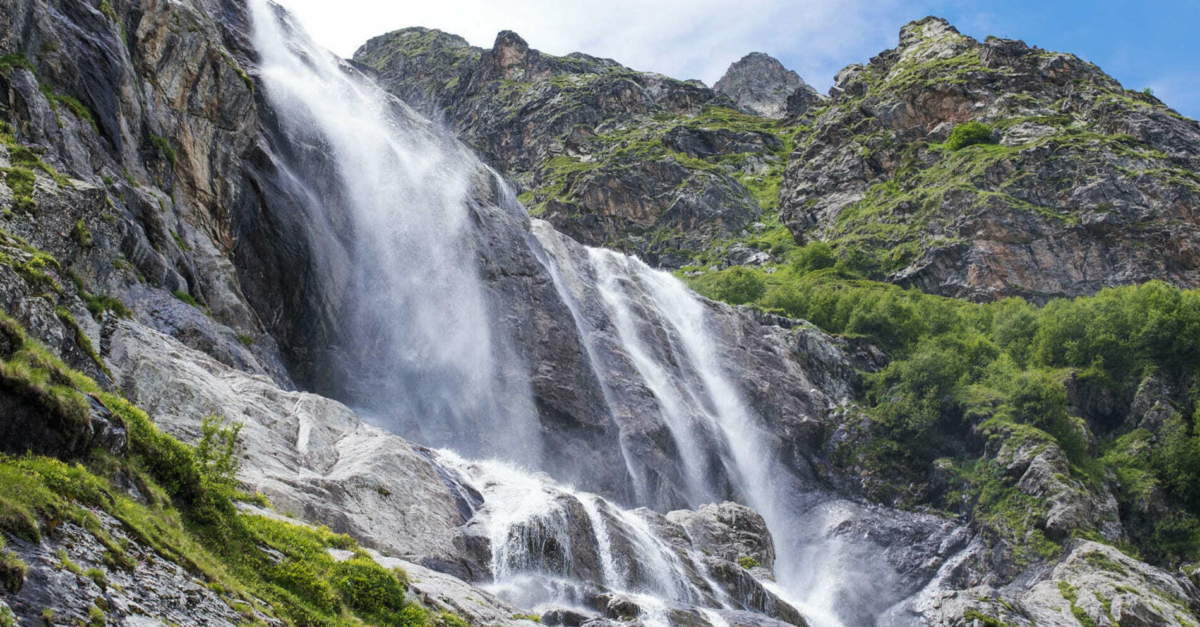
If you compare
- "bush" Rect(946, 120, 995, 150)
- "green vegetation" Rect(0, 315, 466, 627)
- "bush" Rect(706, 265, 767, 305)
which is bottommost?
"green vegetation" Rect(0, 315, 466, 627)

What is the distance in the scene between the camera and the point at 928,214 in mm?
83188

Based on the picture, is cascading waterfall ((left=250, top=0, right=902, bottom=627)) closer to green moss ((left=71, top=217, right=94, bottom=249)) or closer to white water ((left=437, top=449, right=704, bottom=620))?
white water ((left=437, top=449, right=704, bottom=620))

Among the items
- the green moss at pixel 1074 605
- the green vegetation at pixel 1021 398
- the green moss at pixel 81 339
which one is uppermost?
the green vegetation at pixel 1021 398

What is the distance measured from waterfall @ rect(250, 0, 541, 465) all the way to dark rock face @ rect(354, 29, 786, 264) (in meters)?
48.6

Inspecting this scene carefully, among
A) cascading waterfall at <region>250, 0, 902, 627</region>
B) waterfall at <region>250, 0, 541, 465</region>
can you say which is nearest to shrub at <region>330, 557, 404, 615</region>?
cascading waterfall at <region>250, 0, 902, 627</region>

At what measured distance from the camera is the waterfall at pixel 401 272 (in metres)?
40.2

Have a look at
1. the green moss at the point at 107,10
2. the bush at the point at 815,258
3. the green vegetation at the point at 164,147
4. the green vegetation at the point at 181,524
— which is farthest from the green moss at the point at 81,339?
the bush at the point at 815,258

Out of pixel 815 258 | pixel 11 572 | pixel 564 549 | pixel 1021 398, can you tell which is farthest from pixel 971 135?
pixel 11 572

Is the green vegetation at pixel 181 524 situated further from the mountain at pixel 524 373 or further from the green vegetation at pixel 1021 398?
the green vegetation at pixel 1021 398

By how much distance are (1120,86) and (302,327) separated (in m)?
98.2

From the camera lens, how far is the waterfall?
40219 millimetres

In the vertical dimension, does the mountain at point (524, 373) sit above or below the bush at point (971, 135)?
below

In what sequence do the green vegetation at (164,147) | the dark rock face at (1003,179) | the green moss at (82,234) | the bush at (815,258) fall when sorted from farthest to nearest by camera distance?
the bush at (815,258) < the dark rock face at (1003,179) < the green vegetation at (164,147) < the green moss at (82,234)

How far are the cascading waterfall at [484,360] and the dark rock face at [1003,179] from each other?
31.2 metres
